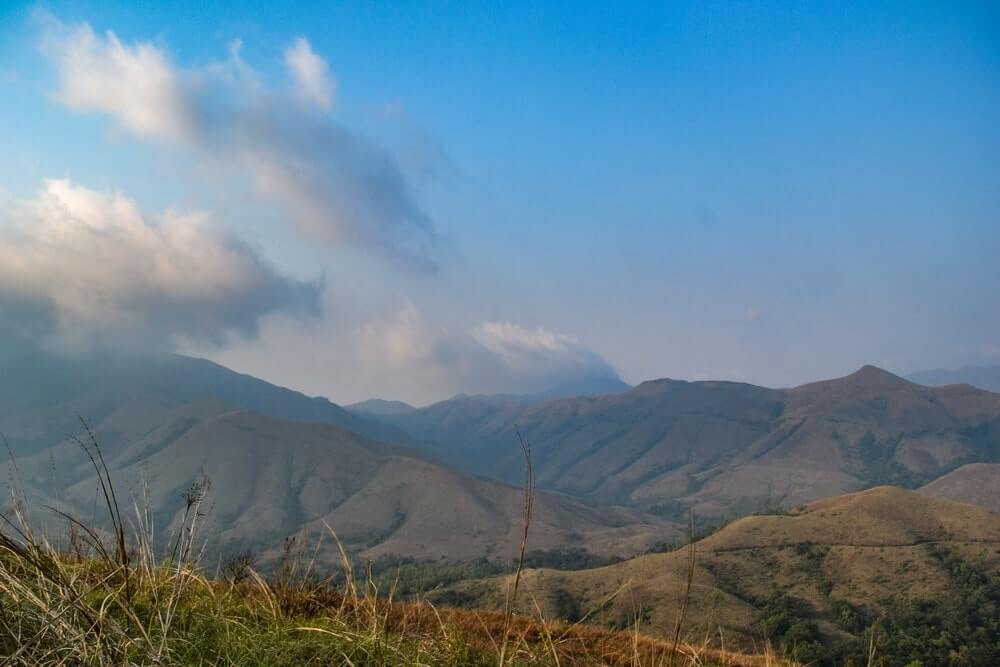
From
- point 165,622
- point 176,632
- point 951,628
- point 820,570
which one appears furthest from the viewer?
point 820,570

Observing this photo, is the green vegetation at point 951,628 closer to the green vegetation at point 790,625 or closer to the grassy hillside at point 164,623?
the green vegetation at point 790,625

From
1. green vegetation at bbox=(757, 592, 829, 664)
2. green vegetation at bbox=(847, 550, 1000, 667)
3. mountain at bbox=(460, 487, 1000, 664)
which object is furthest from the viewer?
mountain at bbox=(460, 487, 1000, 664)

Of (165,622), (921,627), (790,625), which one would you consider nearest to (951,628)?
(921,627)

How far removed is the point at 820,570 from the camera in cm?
10850

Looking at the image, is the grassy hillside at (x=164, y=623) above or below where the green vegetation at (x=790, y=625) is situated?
above

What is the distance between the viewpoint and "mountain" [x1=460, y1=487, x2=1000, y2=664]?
266 ft

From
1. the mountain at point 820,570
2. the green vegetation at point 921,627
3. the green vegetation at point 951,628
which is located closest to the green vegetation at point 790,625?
the green vegetation at point 921,627

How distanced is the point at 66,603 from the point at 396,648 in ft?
7.86

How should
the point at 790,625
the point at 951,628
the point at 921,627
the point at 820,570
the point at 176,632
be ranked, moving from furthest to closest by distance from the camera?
the point at 820,570
the point at 921,627
the point at 951,628
the point at 790,625
the point at 176,632

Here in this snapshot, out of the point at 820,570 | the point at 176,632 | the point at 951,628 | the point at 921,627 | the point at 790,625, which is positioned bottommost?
the point at 790,625

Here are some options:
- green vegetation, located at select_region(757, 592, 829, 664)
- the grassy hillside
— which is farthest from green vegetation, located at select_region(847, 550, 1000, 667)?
the grassy hillside

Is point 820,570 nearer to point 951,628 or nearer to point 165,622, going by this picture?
point 951,628

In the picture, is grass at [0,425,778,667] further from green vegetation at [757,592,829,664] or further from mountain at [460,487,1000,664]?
mountain at [460,487,1000,664]

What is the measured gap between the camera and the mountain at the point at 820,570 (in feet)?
266
